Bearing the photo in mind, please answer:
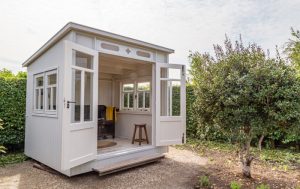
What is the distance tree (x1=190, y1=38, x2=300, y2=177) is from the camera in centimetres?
353

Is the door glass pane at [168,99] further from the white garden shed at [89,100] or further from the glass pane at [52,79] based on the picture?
the glass pane at [52,79]

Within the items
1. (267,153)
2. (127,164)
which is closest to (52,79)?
(127,164)

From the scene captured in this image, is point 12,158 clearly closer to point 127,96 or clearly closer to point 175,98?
point 127,96

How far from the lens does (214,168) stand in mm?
4785

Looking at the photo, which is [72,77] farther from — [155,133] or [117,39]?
[155,133]

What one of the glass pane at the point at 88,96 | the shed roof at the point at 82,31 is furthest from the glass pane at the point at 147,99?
the glass pane at the point at 88,96

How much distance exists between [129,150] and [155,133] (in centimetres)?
86

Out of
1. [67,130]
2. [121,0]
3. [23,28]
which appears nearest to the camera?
[67,130]

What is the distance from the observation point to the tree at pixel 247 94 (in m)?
3.53

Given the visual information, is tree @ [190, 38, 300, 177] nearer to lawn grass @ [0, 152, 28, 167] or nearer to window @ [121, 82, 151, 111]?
window @ [121, 82, 151, 111]

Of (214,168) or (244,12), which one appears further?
(244,12)

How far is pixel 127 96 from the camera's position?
7438mm

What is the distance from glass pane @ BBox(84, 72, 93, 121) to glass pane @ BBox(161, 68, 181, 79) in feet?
7.53

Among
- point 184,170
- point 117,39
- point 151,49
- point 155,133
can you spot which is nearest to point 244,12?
point 151,49
